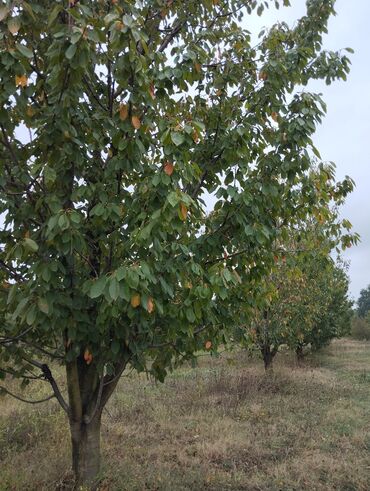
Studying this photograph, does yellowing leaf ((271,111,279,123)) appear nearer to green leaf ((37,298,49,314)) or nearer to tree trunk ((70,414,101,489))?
green leaf ((37,298,49,314))

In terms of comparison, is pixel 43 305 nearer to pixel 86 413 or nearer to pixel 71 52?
pixel 71 52

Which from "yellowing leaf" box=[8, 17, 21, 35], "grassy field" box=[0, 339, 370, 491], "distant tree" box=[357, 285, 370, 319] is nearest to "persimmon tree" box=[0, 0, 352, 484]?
"yellowing leaf" box=[8, 17, 21, 35]

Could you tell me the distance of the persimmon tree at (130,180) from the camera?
9.71 feet

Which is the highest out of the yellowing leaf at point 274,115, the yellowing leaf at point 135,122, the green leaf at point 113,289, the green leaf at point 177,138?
the yellowing leaf at point 274,115

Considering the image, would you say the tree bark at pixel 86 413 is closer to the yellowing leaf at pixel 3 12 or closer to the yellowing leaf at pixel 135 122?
the yellowing leaf at pixel 135 122

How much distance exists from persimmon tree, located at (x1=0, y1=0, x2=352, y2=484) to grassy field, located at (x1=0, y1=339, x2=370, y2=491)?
5.38ft

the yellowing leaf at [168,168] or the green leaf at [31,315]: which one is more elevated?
the yellowing leaf at [168,168]

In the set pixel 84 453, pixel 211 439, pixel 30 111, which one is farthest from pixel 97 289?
pixel 211 439

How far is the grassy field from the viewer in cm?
571

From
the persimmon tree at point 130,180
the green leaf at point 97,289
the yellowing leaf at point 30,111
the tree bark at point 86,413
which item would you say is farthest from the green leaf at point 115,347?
the yellowing leaf at point 30,111

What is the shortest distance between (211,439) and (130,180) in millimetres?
5391

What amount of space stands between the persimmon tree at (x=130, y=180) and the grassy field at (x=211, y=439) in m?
1.64

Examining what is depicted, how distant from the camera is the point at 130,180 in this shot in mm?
4156

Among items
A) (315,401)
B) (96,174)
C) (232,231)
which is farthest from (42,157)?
(315,401)
